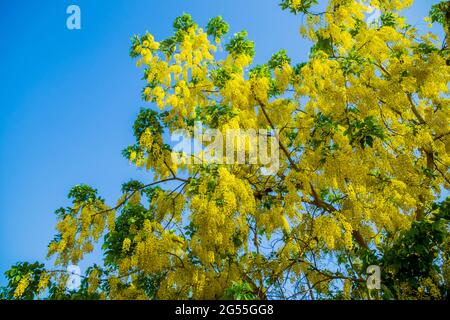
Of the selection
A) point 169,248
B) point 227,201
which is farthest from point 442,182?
point 169,248

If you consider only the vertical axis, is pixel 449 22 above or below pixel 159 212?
above

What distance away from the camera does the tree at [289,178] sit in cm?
641

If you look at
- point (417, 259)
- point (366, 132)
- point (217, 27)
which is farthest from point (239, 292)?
point (217, 27)

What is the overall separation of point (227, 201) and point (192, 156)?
6.57ft

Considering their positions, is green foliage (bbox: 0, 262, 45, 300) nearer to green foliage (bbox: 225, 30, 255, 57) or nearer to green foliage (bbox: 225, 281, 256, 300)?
green foliage (bbox: 225, 281, 256, 300)

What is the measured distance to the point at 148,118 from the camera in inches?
299

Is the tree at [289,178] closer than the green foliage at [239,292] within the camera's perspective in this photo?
No

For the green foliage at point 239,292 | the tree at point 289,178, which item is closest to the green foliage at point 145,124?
the tree at point 289,178

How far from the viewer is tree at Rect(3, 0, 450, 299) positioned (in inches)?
253

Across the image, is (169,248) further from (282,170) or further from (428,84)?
(428,84)

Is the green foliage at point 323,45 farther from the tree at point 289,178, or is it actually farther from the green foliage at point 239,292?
the green foliage at point 239,292

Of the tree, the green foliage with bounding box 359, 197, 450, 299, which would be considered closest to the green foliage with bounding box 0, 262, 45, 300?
the tree
